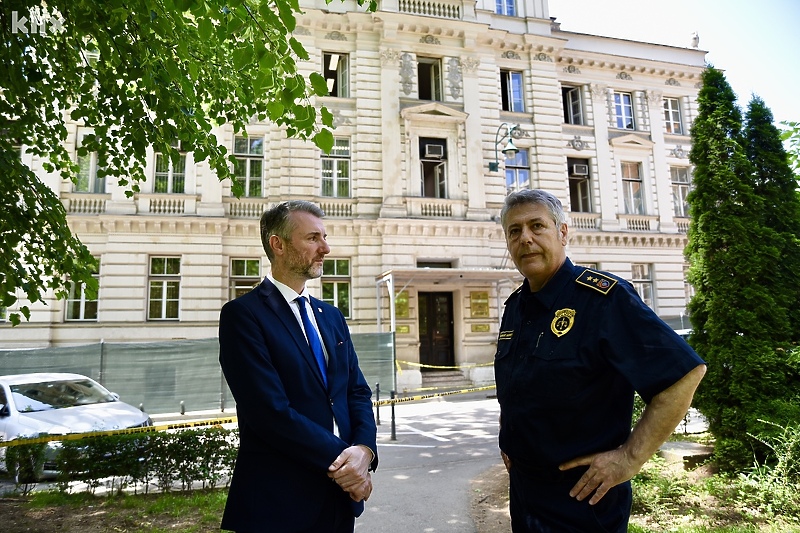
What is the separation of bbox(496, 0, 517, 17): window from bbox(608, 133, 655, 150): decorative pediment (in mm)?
7617

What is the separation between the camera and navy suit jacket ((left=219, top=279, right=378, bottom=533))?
7.91 feet

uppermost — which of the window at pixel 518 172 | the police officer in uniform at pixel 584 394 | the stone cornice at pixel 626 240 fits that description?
the window at pixel 518 172

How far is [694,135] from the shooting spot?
291 inches

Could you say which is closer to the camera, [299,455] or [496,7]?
[299,455]

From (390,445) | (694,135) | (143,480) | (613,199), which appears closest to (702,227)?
(694,135)

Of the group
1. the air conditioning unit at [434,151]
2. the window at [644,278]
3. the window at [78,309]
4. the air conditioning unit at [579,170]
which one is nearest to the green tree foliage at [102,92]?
the window at [78,309]

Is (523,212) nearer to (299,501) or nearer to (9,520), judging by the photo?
(299,501)

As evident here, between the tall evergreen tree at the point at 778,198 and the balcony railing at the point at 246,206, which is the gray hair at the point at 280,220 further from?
the balcony railing at the point at 246,206

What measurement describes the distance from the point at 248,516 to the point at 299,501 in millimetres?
256

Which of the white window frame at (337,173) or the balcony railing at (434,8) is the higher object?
the balcony railing at (434,8)

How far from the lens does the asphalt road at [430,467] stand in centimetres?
521

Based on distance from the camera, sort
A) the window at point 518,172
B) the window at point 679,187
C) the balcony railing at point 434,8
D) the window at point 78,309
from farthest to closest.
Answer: the window at point 679,187
the window at point 518,172
the balcony railing at point 434,8
the window at point 78,309

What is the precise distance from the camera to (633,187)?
78.6ft

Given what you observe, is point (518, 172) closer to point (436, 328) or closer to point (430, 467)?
point (436, 328)
